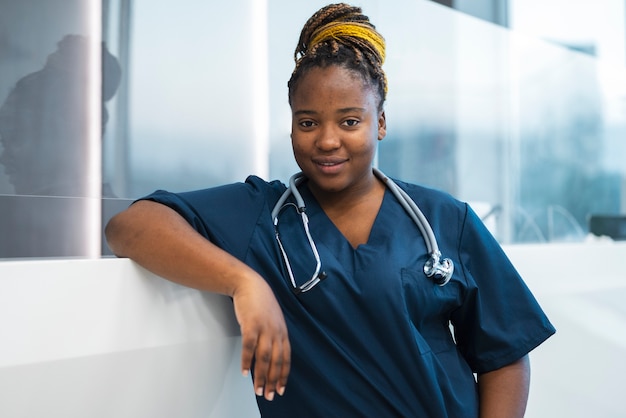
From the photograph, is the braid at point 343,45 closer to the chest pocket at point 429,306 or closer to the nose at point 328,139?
the nose at point 328,139

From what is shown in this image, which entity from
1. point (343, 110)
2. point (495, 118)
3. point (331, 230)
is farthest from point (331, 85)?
point (495, 118)

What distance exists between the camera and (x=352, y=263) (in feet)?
3.03

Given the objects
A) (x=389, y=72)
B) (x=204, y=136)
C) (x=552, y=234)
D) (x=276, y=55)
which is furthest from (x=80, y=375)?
(x=552, y=234)

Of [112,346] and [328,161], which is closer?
[112,346]

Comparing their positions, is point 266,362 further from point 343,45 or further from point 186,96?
point 186,96

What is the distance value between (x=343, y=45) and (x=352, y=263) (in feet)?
0.95

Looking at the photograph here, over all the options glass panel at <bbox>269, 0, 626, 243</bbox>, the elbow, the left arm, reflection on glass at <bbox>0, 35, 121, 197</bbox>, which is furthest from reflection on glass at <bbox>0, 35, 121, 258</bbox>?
the left arm

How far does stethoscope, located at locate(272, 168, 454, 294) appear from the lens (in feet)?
2.92

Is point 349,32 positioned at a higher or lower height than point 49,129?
higher

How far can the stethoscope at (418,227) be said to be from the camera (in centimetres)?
89

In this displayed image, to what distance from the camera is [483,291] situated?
1.01m

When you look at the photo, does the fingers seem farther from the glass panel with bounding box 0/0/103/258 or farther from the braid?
the glass panel with bounding box 0/0/103/258

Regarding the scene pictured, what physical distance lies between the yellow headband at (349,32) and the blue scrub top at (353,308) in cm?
22

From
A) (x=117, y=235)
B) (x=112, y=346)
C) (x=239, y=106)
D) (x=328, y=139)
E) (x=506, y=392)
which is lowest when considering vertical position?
(x=506, y=392)
